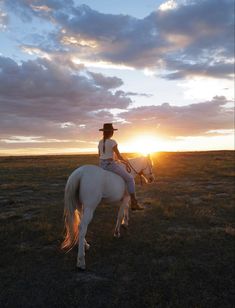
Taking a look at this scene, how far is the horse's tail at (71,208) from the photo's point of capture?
8398 mm

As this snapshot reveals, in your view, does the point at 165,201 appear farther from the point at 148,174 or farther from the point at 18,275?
the point at 18,275

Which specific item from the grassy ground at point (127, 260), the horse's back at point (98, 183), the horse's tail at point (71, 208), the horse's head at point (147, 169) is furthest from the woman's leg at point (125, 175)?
the horse's head at point (147, 169)

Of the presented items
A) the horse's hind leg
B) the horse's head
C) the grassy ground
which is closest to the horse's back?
the horse's hind leg

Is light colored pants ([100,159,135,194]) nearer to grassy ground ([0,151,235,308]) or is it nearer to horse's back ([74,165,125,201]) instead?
horse's back ([74,165,125,201])

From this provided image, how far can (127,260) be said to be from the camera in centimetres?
835

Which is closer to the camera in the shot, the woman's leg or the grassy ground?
the grassy ground

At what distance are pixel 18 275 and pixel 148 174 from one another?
5.81 m

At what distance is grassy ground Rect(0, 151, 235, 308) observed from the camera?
6527 mm

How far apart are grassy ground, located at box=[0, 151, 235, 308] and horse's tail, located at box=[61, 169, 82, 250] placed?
56 centimetres

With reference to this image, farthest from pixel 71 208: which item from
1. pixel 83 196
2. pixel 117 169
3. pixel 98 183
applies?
pixel 117 169

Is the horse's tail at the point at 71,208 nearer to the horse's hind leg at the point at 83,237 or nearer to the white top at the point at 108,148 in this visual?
the horse's hind leg at the point at 83,237

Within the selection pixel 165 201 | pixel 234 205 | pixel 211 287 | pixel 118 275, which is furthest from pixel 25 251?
pixel 234 205

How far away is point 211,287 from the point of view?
7008mm

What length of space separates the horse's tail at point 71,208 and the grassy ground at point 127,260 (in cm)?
56
